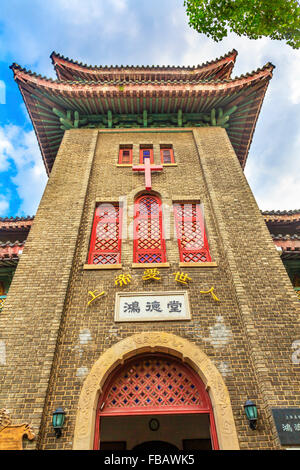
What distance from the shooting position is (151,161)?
373 inches

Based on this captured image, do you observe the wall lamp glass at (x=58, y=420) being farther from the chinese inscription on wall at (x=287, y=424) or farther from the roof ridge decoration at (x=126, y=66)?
the roof ridge decoration at (x=126, y=66)

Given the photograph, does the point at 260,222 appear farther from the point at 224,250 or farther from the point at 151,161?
the point at 151,161

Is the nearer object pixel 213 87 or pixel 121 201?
pixel 121 201

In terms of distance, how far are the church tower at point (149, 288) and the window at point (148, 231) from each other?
0.12 feet

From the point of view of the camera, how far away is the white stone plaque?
234 inches

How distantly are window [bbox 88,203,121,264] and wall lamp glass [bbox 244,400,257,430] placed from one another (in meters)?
3.80

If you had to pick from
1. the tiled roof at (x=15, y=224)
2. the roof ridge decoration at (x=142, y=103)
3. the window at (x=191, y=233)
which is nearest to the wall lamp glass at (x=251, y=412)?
the window at (x=191, y=233)

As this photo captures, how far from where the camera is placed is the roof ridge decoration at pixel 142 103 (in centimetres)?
937

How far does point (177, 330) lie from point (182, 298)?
694 millimetres

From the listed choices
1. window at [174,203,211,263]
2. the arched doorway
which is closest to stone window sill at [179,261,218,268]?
window at [174,203,211,263]

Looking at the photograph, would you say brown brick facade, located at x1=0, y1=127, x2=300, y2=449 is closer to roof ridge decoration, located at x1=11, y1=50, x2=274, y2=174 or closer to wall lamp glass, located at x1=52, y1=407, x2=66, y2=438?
wall lamp glass, located at x1=52, y1=407, x2=66, y2=438

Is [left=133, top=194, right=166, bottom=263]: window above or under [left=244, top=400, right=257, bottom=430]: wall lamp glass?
above

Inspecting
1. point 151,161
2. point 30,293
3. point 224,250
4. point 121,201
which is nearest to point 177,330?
point 224,250

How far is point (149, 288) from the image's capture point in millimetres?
6371
